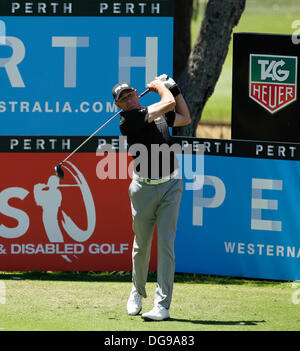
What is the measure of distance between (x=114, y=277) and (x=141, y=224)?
5.98 feet

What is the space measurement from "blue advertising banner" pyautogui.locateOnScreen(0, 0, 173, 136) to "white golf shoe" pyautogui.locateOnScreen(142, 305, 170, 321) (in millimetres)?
2223

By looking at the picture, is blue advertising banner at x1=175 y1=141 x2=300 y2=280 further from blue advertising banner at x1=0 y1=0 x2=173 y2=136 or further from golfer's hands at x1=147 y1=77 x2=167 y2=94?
golfer's hands at x1=147 y1=77 x2=167 y2=94

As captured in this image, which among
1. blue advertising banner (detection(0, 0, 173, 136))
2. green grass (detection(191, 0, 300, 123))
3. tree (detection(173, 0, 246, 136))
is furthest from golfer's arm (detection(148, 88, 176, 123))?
green grass (detection(191, 0, 300, 123))

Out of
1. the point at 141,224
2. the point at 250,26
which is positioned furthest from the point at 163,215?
the point at 250,26

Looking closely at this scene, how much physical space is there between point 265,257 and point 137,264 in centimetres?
179

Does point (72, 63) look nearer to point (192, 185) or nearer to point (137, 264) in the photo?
point (192, 185)

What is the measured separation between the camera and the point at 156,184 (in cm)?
645

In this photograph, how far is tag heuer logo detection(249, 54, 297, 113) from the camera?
8055 mm

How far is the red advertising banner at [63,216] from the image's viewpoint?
814 centimetres

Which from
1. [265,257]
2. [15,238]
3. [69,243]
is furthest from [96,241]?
[265,257]

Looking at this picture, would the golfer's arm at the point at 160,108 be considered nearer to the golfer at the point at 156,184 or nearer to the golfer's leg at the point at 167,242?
the golfer at the point at 156,184

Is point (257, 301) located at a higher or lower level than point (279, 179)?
lower

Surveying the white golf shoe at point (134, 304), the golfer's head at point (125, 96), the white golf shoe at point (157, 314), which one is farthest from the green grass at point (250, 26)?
the white golf shoe at point (157, 314)

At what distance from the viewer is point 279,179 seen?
7941 mm
